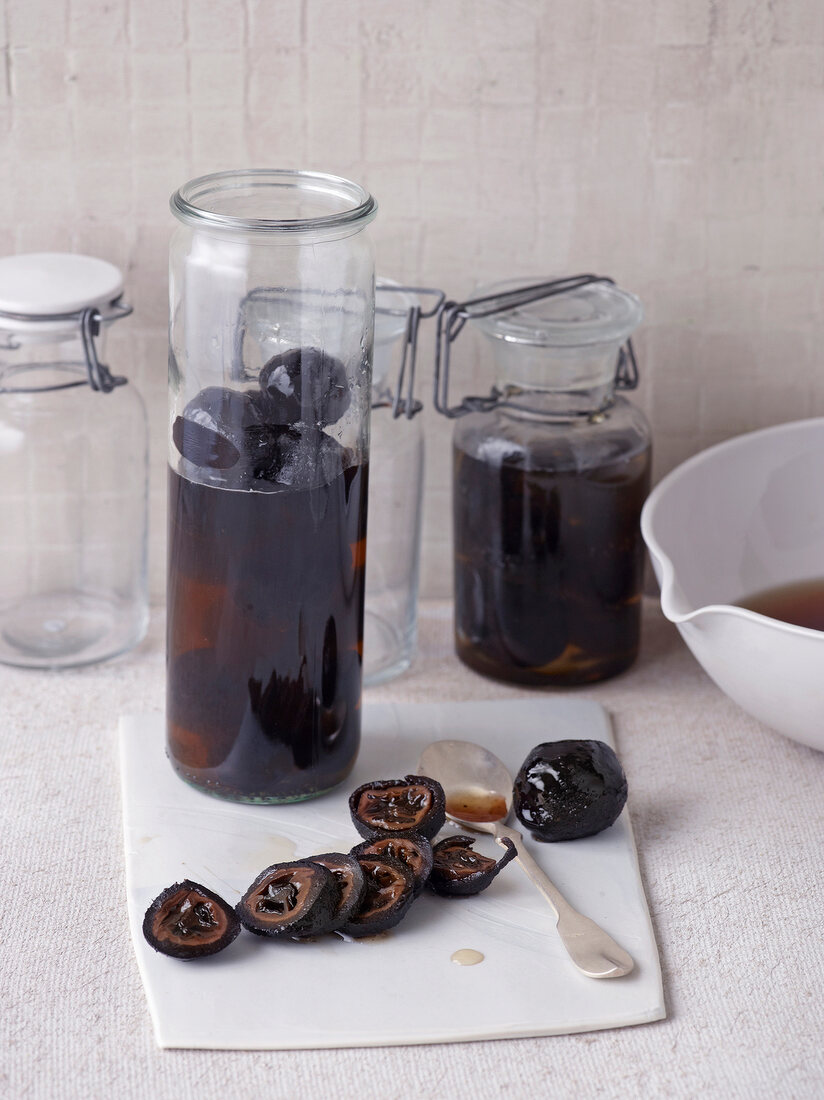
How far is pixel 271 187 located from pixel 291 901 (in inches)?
15.3

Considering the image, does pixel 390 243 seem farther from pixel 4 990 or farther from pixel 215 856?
pixel 4 990

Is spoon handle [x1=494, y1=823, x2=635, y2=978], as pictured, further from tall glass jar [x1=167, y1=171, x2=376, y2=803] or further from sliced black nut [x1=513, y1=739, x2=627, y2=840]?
tall glass jar [x1=167, y1=171, x2=376, y2=803]

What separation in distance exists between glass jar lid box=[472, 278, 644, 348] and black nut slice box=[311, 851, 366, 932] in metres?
0.36

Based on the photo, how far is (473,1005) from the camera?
2.00ft

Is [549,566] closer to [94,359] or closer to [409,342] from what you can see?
[409,342]

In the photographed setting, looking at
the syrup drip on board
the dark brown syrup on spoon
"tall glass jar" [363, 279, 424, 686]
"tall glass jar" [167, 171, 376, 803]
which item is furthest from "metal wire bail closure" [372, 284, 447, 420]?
the syrup drip on board

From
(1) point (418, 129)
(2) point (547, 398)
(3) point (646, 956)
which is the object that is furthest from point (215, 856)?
(1) point (418, 129)

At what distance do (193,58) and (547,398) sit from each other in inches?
13.2

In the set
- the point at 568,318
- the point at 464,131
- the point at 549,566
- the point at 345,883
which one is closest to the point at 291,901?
the point at 345,883

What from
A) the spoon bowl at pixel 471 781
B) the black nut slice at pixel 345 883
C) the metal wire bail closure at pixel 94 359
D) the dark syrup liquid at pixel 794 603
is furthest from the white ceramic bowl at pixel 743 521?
the metal wire bail closure at pixel 94 359

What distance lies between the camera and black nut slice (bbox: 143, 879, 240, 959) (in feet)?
2.06

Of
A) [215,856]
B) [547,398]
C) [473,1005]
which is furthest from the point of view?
[547,398]

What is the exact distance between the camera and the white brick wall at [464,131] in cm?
87

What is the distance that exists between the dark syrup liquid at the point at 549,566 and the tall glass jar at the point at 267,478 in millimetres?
145
